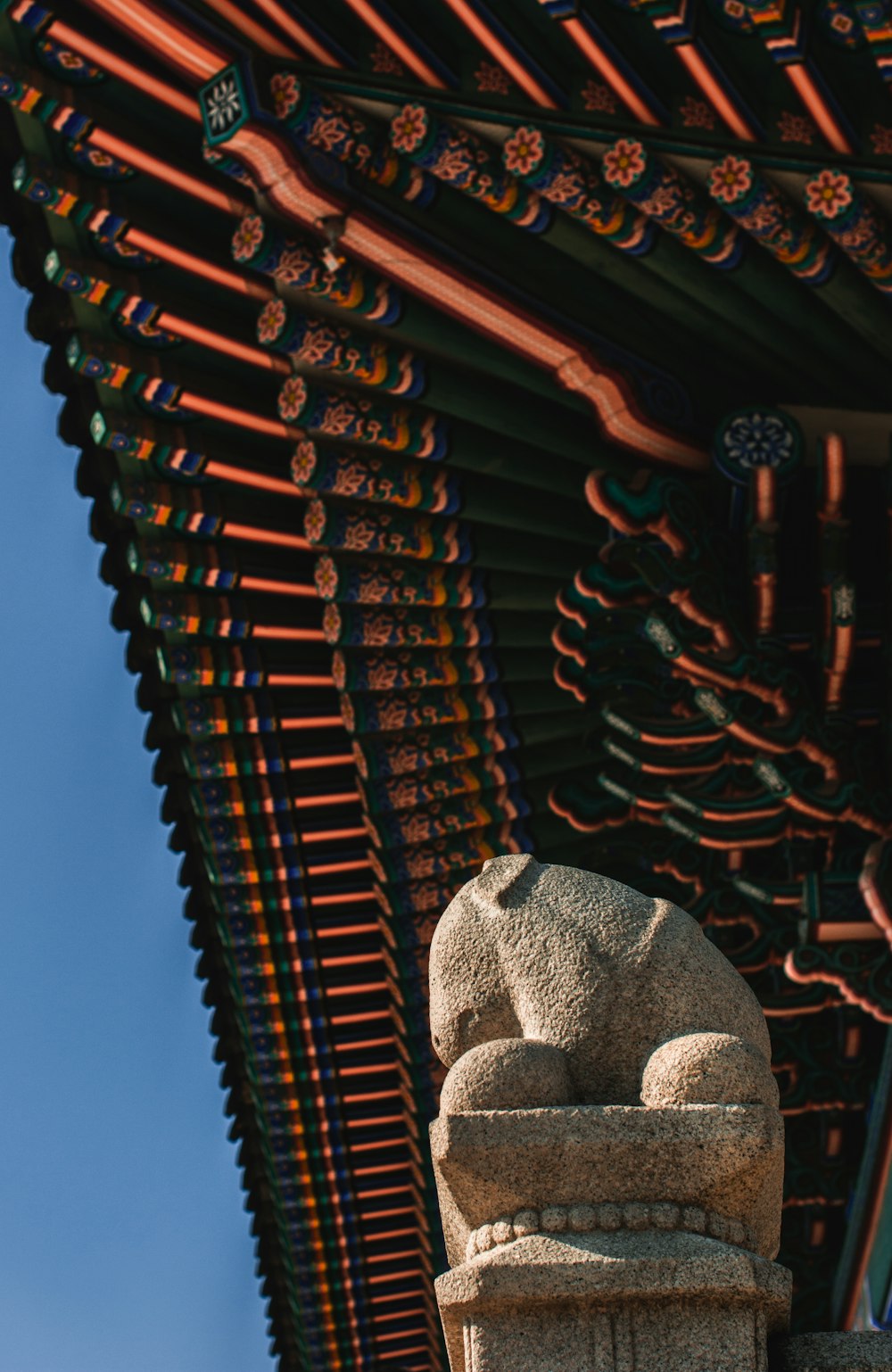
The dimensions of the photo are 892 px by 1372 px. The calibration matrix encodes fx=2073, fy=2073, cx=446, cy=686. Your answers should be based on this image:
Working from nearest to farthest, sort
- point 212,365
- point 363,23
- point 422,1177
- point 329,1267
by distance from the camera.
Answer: point 363,23
point 212,365
point 422,1177
point 329,1267

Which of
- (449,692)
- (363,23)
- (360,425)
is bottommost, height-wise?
(449,692)

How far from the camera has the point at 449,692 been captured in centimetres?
1077

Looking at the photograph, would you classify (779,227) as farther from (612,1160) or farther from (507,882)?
(612,1160)

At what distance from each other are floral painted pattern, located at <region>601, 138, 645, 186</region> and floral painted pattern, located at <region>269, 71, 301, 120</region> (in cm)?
117

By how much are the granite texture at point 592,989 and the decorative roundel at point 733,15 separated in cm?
391

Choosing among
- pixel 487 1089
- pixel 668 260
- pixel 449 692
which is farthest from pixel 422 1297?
pixel 487 1089

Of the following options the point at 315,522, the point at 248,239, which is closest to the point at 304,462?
the point at 315,522

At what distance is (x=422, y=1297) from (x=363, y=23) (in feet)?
32.9

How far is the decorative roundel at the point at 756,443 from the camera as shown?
26.8 ft

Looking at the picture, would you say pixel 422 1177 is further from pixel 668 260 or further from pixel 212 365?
pixel 668 260

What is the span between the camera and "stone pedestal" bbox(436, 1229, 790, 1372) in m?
2.97

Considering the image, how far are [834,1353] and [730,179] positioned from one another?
16.6 ft

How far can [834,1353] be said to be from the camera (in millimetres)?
3076

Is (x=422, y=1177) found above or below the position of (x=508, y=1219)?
below
